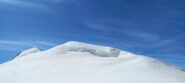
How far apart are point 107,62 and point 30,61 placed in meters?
10.5

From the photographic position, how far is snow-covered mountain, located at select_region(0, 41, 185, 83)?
2755cm

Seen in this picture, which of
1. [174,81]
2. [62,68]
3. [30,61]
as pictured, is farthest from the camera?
[30,61]

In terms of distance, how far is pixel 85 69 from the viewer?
1283 inches

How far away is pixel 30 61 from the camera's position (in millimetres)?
40500

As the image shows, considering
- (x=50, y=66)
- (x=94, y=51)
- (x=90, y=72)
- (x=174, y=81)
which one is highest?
(x=94, y=51)

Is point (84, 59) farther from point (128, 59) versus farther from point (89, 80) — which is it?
point (89, 80)

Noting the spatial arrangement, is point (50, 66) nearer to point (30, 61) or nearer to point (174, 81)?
point (30, 61)

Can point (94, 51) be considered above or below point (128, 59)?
above

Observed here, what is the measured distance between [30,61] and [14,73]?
597cm

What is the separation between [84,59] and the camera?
37.9 metres

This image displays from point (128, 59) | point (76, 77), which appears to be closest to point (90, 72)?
point (76, 77)

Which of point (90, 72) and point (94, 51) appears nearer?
point (90, 72)

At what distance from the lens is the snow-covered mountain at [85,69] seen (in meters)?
27.5

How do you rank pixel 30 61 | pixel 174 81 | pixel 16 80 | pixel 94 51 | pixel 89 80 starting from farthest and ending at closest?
pixel 94 51, pixel 30 61, pixel 16 80, pixel 89 80, pixel 174 81
